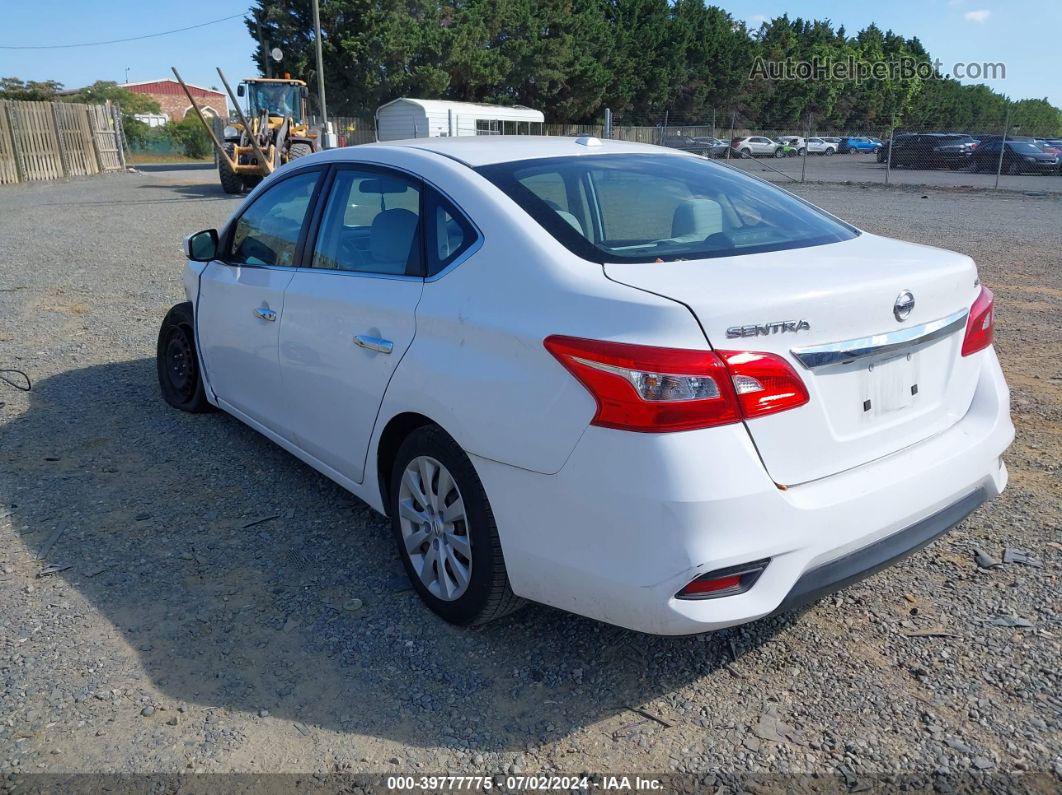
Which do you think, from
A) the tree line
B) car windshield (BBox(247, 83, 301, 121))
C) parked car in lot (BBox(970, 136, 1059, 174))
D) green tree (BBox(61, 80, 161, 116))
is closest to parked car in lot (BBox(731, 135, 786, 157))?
the tree line

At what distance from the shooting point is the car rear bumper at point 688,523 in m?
2.28

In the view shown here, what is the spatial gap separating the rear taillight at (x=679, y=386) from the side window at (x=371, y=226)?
3.43ft

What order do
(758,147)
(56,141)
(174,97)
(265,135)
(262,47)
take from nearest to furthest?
(265,135), (56,141), (262,47), (758,147), (174,97)

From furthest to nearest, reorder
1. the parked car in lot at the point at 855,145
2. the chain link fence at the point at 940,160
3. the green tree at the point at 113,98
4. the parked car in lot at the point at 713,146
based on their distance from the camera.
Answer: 1. the green tree at the point at 113,98
2. the parked car in lot at the point at 855,145
3. the parked car in lot at the point at 713,146
4. the chain link fence at the point at 940,160

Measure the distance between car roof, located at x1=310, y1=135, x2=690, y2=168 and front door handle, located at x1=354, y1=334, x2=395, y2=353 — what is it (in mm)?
731

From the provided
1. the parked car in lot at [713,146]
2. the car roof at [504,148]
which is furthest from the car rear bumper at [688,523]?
the parked car in lot at [713,146]

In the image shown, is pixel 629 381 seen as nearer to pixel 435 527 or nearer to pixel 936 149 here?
pixel 435 527

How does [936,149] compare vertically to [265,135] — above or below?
below

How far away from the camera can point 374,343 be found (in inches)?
124

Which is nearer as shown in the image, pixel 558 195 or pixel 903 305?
pixel 903 305

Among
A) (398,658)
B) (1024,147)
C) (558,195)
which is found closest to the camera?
(398,658)

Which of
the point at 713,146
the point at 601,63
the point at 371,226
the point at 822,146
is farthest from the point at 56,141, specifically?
the point at 822,146

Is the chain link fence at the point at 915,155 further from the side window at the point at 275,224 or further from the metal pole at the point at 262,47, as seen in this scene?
the side window at the point at 275,224

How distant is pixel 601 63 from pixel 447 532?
57.5 m
